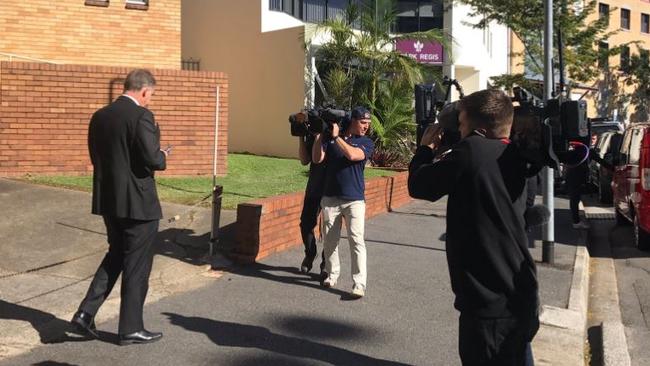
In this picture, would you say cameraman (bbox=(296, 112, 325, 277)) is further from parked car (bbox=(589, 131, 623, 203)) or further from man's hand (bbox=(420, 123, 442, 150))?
parked car (bbox=(589, 131, 623, 203))

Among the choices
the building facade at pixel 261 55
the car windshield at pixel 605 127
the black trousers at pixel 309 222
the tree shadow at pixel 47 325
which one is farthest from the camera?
the car windshield at pixel 605 127

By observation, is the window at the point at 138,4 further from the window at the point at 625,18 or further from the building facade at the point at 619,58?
the window at the point at 625,18

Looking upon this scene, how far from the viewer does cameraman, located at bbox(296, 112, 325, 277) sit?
20.7 ft

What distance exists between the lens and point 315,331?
4.90 m

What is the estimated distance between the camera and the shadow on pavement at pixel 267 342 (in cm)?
438

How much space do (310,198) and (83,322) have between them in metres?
2.62

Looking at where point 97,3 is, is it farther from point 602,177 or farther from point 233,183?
point 602,177

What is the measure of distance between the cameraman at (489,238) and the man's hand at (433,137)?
0.31 metres

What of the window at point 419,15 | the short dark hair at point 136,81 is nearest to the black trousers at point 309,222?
the short dark hair at point 136,81

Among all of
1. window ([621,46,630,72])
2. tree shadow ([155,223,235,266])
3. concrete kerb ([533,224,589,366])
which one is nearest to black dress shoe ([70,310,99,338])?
tree shadow ([155,223,235,266])

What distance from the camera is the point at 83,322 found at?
173 inches

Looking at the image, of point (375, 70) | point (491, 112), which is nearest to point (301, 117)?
point (491, 112)

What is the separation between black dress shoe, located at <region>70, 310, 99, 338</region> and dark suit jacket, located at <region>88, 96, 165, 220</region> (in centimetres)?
69

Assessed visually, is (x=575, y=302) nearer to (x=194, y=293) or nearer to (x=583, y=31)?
(x=194, y=293)
